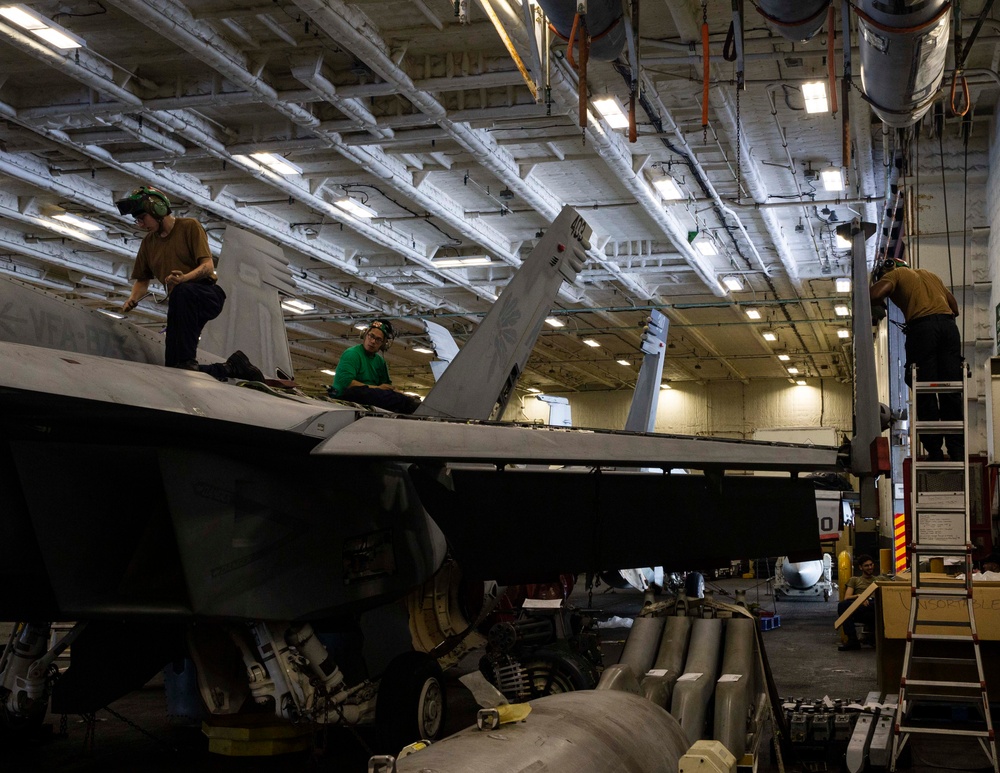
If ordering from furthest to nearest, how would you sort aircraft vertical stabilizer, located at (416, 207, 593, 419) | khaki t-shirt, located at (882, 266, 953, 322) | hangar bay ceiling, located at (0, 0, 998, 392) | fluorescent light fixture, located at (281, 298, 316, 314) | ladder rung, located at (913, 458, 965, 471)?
1. fluorescent light fixture, located at (281, 298, 316, 314)
2. hangar bay ceiling, located at (0, 0, 998, 392)
3. aircraft vertical stabilizer, located at (416, 207, 593, 419)
4. khaki t-shirt, located at (882, 266, 953, 322)
5. ladder rung, located at (913, 458, 965, 471)

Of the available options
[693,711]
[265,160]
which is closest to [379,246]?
[265,160]

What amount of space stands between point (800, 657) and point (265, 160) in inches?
382

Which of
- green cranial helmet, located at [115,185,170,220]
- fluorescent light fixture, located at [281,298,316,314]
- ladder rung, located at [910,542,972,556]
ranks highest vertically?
fluorescent light fixture, located at [281,298,316,314]

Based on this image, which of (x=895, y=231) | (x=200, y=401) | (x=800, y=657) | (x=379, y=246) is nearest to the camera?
(x=200, y=401)

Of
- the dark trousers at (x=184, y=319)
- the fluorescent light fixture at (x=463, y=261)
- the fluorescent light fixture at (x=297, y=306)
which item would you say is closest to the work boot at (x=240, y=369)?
the dark trousers at (x=184, y=319)

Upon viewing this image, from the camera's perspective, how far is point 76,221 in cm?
1662

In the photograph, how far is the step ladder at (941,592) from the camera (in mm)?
6000

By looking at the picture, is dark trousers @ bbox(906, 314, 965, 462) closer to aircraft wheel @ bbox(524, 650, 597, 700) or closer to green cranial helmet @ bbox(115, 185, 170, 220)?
aircraft wheel @ bbox(524, 650, 597, 700)

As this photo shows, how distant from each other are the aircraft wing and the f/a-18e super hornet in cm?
2

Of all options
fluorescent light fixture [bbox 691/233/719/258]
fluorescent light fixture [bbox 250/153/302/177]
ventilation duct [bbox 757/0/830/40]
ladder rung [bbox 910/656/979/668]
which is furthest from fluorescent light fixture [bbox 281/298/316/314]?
ladder rung [bbox 910/656/979/668]

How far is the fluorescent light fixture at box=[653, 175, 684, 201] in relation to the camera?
14.6m

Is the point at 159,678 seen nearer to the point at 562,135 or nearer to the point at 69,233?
the point at 562,135

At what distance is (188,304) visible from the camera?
5.84m

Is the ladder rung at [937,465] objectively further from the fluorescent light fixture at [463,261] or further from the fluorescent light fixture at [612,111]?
the fluorescent light fixture at [463,261]
